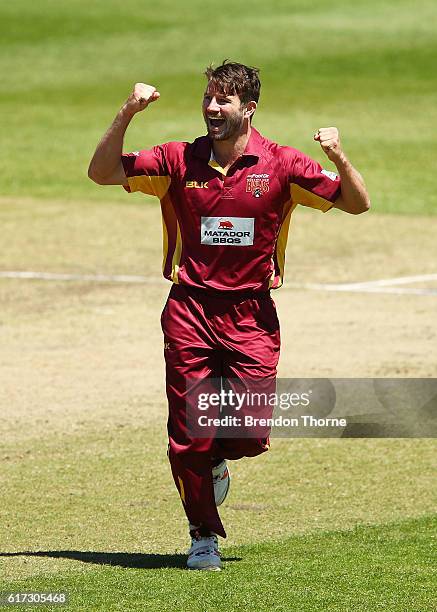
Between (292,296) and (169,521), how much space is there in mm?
6955

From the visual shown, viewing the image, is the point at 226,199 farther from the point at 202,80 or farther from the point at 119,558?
the point at 202,80

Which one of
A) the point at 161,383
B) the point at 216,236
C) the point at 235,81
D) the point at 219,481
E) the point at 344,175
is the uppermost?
the point at 235,81

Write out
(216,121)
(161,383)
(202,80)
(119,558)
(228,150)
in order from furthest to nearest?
1. (202,80)
2. (161,383)
3. (119,558)
4. (228,150)
5. (216,121)

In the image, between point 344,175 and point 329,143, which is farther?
point 344,175

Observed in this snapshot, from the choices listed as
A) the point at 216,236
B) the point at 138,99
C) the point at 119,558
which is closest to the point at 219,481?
the point at 119,558

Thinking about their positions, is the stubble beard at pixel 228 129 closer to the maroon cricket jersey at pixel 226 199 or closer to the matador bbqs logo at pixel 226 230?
the maroon cricket jersey at pixel 226 199

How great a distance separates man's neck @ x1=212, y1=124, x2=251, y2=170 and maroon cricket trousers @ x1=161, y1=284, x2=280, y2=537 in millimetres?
690

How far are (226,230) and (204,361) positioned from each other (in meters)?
0.70

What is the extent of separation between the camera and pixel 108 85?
35.7 metres

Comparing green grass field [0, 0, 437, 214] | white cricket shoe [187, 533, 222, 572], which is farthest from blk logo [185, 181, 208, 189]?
green grass field [0, 0, 437, 214]

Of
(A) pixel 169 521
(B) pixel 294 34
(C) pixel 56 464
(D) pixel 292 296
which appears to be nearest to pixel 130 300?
(D) pixel 292 296

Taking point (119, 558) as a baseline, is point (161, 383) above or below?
above

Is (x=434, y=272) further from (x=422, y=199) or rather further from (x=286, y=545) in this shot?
(x=286, y=545)

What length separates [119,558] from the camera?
7.80 m
